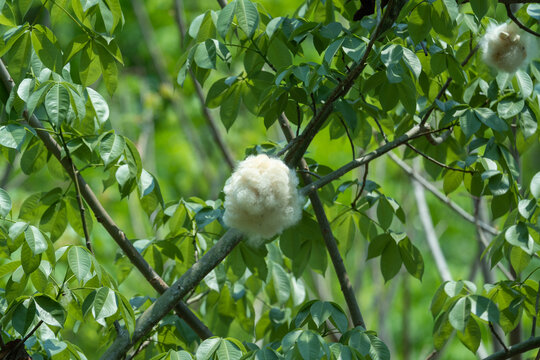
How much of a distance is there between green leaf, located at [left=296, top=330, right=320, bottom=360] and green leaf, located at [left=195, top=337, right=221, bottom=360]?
0.21m

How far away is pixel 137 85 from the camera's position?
6199 mm

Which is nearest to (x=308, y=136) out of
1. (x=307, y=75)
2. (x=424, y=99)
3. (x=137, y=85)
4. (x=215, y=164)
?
(x=307, y=75)

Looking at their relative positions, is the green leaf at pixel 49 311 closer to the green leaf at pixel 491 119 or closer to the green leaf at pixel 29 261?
the green leaf at pixel 29 261

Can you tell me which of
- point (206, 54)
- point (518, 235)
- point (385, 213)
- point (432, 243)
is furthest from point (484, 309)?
point (432, 243)

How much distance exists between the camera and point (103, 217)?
1722mm

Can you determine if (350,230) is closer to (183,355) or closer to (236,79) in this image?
(236,79)

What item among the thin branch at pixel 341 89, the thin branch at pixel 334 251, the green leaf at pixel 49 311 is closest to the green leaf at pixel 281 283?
the thin branch at pixel 334 251

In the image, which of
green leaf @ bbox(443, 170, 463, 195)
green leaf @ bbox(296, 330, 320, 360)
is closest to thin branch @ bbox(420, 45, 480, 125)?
green leaf @ bbox(443, 170, 463, 195)

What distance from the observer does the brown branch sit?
1.64 meters

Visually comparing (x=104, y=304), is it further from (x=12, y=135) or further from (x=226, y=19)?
(x=226, y=19)

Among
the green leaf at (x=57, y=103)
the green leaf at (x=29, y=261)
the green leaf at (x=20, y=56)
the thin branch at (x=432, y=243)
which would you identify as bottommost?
the thin branch at (x=432, y=243)

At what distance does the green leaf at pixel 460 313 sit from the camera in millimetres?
1500

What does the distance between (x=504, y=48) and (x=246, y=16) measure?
0.64 metres

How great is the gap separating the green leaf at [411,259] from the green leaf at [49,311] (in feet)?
3.00
